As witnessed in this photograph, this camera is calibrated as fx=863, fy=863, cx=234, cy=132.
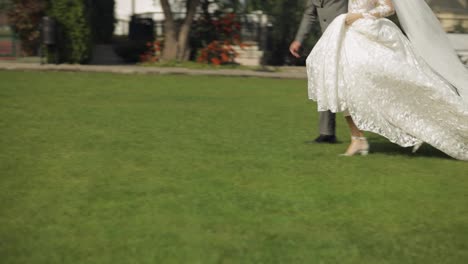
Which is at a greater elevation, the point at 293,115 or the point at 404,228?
the point at 404,228

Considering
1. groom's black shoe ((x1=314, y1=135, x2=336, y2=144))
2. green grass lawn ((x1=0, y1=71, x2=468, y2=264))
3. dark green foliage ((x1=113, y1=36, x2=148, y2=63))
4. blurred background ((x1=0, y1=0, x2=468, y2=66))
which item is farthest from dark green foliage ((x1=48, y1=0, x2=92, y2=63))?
groom's black shoe ((x1=314, y1=135, x2=336, y2=144))

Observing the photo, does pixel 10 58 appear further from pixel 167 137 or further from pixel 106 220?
pixel 106 220

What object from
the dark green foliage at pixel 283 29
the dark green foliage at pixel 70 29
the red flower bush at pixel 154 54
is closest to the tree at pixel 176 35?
the red flower bush at pixel 154 54

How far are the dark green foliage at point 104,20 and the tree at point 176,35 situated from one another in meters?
6.99

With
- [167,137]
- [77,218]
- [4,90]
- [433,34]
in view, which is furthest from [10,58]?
[77,218]

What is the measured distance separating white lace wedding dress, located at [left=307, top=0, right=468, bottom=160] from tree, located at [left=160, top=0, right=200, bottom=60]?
560 inches

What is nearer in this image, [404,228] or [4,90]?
[404,228]

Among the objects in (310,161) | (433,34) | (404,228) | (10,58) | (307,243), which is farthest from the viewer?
(10,58)

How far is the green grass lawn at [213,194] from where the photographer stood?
4.87 m

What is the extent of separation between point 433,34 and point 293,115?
4049mm

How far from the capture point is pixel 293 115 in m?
12.3

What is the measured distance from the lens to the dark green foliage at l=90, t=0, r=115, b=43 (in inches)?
1144

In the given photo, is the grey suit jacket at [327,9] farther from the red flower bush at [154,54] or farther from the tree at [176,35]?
the red flower bush at [154,54]

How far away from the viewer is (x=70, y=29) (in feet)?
69.4
